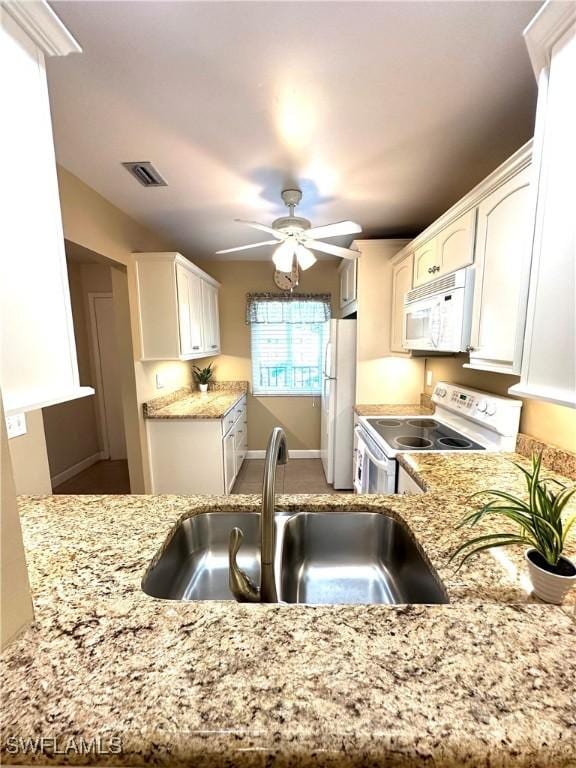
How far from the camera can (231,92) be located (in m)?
1.24

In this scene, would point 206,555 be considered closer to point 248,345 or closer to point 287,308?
point 248,345

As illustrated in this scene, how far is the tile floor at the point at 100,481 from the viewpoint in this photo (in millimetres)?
3287

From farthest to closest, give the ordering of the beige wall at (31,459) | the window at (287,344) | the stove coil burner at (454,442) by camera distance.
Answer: the window at (287,344) → the stove coil burner at (454,442) → the beige wall at (31,459)

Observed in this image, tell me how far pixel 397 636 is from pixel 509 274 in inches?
55.3

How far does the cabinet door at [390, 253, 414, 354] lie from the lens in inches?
96.7

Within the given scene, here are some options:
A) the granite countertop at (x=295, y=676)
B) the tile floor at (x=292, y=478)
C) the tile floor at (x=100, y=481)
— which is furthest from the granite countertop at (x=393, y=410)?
the tile floor at (x=100, y=481)

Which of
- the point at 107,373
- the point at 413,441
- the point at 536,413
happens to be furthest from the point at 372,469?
the point at 107,373

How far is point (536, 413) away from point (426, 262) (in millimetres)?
1176

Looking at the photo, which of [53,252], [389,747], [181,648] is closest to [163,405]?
[53,252]

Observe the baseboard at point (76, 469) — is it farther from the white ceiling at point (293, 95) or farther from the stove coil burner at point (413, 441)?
the stove coil burner at point (413, 441)

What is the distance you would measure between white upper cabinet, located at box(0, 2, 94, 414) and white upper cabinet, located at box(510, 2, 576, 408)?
1.12 metres

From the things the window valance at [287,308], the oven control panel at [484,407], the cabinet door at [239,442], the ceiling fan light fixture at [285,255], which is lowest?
the cabinet door at [239,442]

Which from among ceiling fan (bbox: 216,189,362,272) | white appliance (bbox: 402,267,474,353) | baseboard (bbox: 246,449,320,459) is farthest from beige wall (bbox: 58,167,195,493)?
white appliance (bbox: 402,267,474,353)

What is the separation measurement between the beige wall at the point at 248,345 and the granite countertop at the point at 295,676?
3314 millimetres
